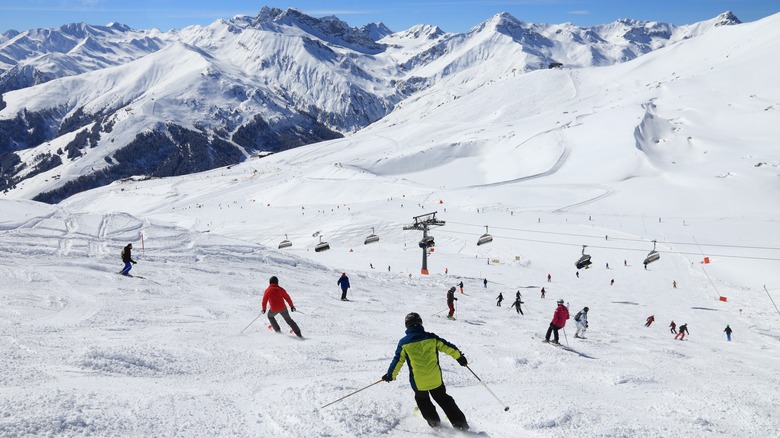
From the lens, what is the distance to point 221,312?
15.3 metres

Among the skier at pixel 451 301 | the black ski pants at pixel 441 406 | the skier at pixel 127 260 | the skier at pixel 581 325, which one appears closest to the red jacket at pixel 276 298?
the black ski pants at pixel 441 406

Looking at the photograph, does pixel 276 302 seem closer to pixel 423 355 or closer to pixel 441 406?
pixel 423 355

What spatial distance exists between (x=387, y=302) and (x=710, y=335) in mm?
17153

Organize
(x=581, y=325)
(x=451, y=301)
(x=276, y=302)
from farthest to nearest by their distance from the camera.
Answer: (x=451, y=301), (x=581, y=325), (x=276, y=302)

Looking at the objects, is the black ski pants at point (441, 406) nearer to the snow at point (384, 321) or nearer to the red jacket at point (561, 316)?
the snow at point (384, 321)

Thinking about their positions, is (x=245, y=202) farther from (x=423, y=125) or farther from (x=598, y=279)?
(x=423, y=125)

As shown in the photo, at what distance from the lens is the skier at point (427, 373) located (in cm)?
717

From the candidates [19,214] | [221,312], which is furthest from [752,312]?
[19,214]

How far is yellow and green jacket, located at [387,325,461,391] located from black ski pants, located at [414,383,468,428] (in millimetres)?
98

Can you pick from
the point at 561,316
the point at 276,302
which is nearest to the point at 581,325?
the point at 561,316

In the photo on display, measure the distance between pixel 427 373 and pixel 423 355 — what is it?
26 centimetres

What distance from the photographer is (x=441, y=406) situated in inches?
284

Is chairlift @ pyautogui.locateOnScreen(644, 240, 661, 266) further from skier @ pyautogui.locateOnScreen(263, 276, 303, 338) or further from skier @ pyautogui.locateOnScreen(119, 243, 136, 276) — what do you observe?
skier @ pyautogui.locateOnScreen(119, 243, 136, 276)

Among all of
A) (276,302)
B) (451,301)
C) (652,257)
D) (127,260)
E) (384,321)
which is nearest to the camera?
(276,302)
